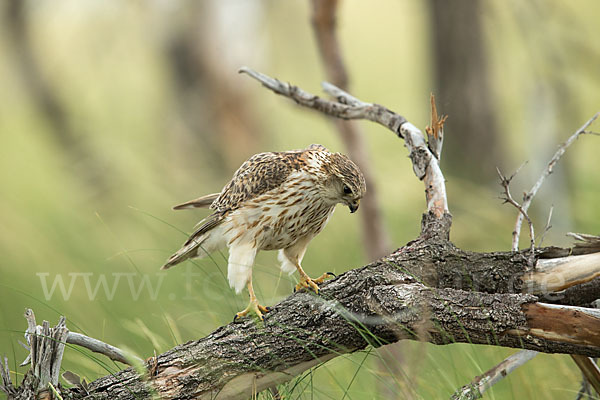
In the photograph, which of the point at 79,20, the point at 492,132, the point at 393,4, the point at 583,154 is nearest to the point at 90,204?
the point at 79,20

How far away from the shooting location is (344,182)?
108 inches

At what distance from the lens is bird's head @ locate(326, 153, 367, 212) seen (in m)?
2.71

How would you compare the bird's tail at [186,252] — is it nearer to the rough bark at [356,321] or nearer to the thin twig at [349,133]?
the rough bark at [356,321]

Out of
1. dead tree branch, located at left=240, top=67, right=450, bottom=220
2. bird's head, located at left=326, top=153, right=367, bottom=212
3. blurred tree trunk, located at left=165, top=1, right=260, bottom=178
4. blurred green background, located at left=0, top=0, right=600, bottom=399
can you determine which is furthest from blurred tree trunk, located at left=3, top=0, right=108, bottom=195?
bird's head, located at left=326, top=153, right=367, bottom=212

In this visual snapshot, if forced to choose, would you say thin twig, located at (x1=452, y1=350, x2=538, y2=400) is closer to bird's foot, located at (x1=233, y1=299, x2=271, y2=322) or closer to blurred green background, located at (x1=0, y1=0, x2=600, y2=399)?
bird's foot, located at (x1=233, y1=299, x2=271, y2=322)

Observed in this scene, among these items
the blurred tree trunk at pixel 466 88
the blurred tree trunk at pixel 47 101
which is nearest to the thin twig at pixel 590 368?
the blurred tree trunk at pixel 466 88

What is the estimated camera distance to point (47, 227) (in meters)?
7.50

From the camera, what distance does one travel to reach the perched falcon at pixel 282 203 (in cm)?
275

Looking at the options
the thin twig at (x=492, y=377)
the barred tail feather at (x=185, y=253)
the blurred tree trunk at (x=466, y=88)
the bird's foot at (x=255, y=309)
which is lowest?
the thin twig at (x=492, y=377)

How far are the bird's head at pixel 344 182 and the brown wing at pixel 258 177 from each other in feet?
0.62

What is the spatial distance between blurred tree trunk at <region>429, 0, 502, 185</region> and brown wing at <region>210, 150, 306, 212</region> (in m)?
4.72

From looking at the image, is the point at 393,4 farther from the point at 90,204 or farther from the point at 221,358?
the point at 221,358

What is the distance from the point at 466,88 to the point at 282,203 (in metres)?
5.15

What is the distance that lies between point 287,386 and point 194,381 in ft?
1.19
